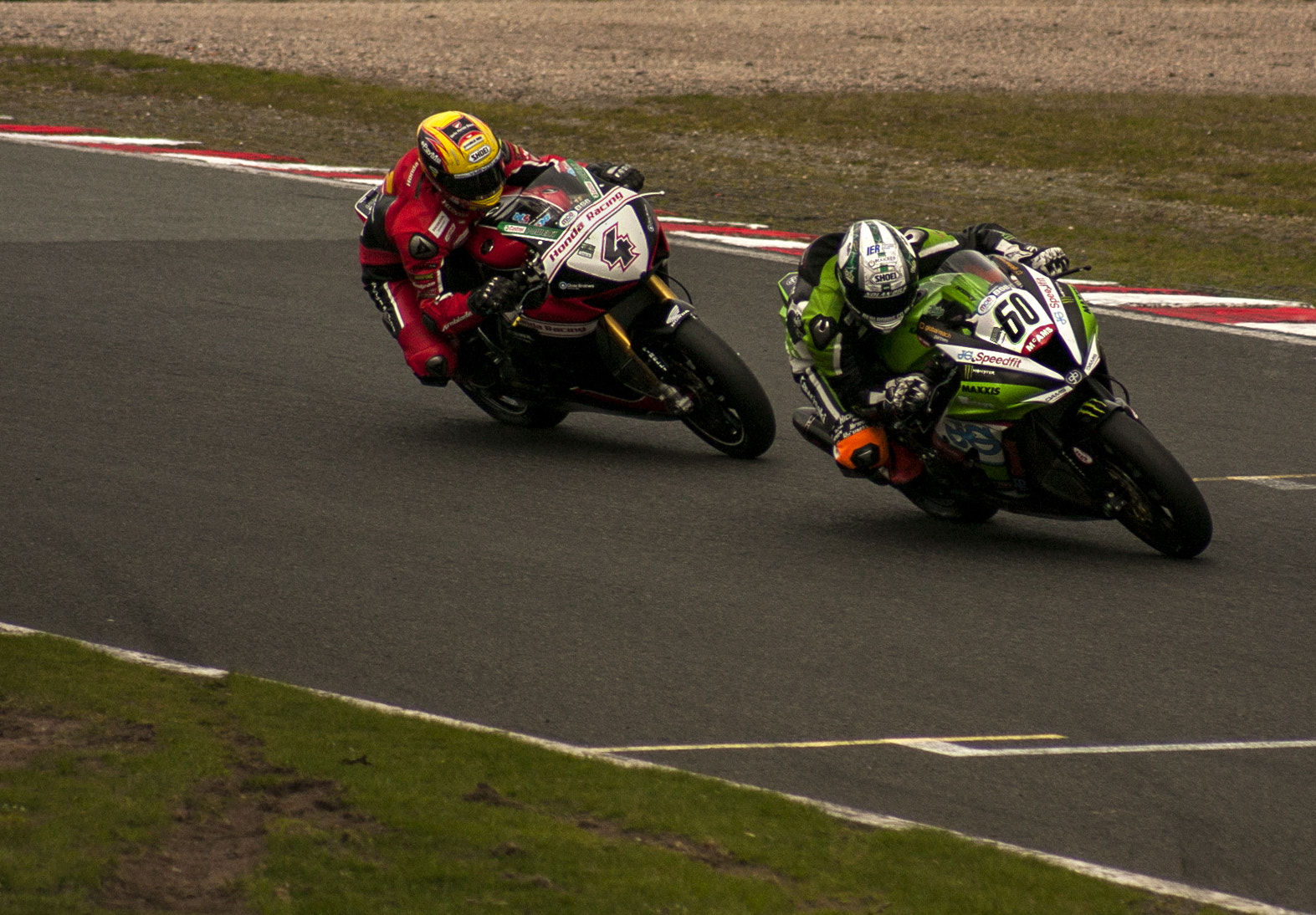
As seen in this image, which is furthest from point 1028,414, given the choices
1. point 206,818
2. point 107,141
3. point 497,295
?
point 107,141

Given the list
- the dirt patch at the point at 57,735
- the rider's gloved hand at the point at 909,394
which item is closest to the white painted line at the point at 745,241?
the rider's gloved hand at the point at 909,394

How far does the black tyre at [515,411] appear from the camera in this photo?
Result: 9.23 metres

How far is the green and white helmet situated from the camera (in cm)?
705

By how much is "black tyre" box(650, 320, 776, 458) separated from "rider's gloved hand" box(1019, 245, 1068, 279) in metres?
1.40

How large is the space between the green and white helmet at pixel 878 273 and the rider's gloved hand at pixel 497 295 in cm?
169

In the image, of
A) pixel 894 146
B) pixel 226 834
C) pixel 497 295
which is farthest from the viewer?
pixel 894 146

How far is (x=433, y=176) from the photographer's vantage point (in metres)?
8.36

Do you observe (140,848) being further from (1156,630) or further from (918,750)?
(1156,630)

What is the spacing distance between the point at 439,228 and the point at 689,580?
2.59m

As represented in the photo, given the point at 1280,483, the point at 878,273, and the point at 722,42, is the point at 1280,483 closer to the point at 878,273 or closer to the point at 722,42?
the point at 878,273

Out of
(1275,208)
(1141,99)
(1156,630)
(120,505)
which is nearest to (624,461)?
(120,505)

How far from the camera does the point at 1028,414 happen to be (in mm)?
6871

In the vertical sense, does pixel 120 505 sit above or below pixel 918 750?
below

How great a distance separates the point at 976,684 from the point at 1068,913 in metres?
1.77
